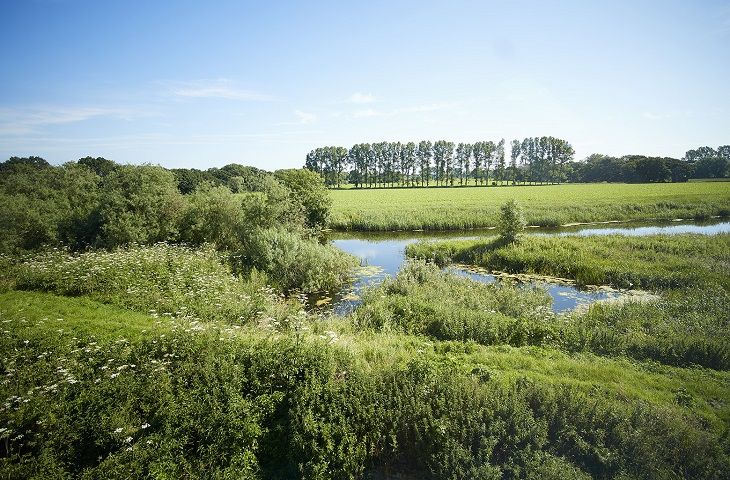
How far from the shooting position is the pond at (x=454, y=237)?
720 inches

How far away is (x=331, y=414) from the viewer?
24.9 feet

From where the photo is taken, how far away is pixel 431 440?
7289 mm

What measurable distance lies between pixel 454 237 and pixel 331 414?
30577 mm

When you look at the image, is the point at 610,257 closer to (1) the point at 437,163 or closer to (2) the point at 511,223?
(2) the point at 511,223

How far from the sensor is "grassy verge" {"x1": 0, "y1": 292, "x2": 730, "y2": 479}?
6.50m

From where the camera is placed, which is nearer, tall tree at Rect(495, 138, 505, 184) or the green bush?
the green bush

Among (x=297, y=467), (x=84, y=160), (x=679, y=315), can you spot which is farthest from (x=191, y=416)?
(x=84, y=160)

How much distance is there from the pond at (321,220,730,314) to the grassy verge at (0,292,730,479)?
763 centimetres

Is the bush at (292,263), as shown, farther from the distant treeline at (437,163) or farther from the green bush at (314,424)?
the distant treeline at (437,163)

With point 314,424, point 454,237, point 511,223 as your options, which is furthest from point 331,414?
point 454,237

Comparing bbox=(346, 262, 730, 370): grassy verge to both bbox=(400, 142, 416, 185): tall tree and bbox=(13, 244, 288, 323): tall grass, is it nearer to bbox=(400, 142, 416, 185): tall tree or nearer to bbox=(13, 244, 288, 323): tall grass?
bbox=(13, 244, 288, 323): tall grass

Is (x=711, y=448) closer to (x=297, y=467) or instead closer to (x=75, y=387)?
(x=297, y=467)

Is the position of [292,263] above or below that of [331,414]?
above

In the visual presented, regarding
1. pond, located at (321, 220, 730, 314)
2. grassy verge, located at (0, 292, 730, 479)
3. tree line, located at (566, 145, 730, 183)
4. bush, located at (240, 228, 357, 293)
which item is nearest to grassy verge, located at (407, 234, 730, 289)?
pond, located at (321, 220, 730, 314)
